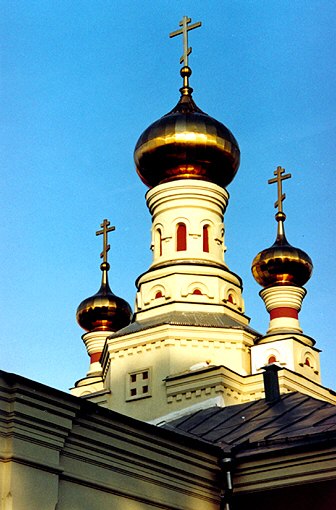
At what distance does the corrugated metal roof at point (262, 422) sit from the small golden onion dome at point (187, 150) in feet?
27.3

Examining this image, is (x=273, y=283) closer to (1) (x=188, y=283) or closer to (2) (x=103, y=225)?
(1) (x=188, y=283)

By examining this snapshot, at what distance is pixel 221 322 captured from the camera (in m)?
19.5

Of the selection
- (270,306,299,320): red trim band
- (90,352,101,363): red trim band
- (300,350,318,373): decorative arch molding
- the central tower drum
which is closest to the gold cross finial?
(90,352,101,363): red trim band

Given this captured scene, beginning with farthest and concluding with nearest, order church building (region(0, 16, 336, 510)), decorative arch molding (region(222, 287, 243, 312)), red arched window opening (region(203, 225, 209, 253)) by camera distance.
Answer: red arched window opening (region(203, 225, 209, 253)), decorative arch molding (region(222, 287, 243, 312)), church building (region(0, 16, 336, 510))

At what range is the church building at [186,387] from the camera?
9.43m

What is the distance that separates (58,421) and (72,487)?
1.97ft

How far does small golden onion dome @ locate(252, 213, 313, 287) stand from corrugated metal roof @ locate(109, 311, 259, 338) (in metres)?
2.61

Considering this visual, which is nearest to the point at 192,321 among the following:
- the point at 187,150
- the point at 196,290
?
the point at 196,290

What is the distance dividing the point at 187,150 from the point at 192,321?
136 inches

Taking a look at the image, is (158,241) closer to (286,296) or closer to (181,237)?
(181,237)

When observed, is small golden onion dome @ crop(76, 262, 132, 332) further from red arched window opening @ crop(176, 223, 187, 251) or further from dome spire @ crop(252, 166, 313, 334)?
red arched window opening @ crop(176, 223, 187, 251)

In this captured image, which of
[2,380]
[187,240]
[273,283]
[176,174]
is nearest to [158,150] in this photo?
[176,174]

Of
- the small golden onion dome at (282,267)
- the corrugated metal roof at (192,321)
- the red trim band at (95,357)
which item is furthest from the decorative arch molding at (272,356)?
the red trim band at (95,357)

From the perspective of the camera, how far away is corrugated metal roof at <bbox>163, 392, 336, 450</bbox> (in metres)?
11.2
